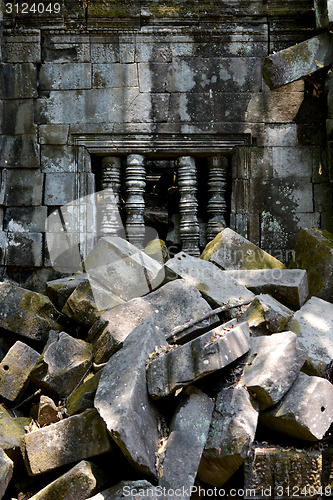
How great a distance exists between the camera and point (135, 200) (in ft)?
19.4

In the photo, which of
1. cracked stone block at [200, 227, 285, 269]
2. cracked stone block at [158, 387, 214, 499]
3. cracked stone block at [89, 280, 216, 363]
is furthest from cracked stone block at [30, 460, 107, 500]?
cracked stone block at [200, 227, 285, 269]

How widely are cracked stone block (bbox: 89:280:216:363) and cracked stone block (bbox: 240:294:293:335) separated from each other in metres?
0.30

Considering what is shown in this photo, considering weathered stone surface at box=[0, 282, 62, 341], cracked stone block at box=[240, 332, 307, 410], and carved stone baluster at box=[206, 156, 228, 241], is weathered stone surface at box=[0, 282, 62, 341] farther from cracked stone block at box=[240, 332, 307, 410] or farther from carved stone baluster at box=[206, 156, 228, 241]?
carved stone baluster at box=[206, 156, 228, 241]

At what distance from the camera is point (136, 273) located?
14.9 feet

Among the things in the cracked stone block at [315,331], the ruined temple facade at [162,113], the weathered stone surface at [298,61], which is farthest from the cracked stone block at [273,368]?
the weathered stone surface at [298,61]

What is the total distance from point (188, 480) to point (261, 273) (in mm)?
2170

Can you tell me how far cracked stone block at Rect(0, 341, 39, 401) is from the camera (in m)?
3.98

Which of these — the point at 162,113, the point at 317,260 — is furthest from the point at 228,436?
the point at 162,113


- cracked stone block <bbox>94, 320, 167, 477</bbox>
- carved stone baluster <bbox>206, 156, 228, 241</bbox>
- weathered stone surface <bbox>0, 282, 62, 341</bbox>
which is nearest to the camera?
cracked stone block <bbox>94, 320, 167, 477</bbox>

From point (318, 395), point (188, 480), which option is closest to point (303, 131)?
point (318, 395)

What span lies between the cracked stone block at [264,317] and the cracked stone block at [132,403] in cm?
72

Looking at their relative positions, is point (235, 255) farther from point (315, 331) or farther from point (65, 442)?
point (65, 442)

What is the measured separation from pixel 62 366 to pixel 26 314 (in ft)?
2.72

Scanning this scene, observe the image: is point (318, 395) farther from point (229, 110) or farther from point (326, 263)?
point (229, 110)
